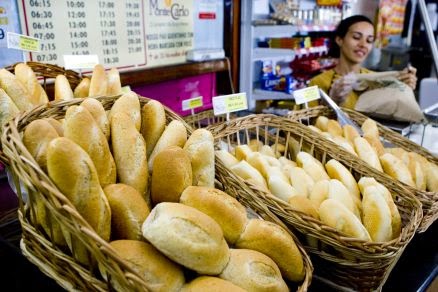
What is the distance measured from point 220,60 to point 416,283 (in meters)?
2.02

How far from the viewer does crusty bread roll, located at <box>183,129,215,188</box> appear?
0.88 meters

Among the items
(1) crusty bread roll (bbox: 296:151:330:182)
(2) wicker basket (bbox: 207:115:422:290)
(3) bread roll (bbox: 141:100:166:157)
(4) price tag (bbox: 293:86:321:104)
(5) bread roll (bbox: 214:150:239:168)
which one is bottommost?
(2) wicker basket (bbox: 207:115:422:290)

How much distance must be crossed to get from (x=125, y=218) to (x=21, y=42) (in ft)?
2.48

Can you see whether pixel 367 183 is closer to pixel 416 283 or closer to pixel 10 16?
pixel 416 283

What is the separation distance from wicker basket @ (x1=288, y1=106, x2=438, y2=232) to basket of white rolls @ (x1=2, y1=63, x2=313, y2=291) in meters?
0.51

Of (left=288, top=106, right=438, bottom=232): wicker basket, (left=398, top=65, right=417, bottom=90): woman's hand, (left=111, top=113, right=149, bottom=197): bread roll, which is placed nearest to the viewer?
(left=111, top=113, right=149, bottom=197): bread roll

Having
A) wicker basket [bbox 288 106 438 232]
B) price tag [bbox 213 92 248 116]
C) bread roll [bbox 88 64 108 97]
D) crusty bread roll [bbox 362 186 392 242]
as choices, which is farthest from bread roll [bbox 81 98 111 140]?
wicker basket [bbox 288 106 438 232]

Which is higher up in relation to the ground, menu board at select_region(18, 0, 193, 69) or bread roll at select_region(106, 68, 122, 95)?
menu board at select_region(18, 0, 193, 69)

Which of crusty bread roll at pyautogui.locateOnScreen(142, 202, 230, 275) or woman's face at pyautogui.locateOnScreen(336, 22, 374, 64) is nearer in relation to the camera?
crusty bread roll at pyautogui.locateOnScreen(142, 202, 230, 275)

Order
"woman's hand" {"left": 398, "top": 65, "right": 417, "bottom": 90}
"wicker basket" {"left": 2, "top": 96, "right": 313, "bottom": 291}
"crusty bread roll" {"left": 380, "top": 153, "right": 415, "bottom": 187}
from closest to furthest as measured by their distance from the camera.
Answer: "wicker basket" {"left": 2, "top": 96, "right": 313, "bottom": 291}
"crusty bread roll" {"left": 380, "top": 153, "right": 415, "bottom": 187}
"woman's hand" {"left": 398, "top": 65, "right": 417, "bottom": 90}

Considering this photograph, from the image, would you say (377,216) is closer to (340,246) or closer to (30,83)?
(340,246)

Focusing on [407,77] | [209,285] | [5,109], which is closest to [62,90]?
[5,109]

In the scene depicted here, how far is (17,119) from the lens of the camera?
74 cm

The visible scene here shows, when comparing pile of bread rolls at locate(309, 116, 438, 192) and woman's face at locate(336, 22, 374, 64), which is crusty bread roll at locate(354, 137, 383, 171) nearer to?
pile of bread rolls at locate(309, 116, 438, 192)
